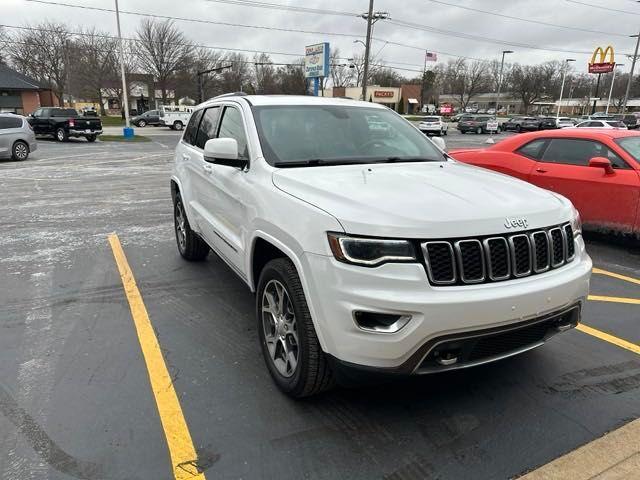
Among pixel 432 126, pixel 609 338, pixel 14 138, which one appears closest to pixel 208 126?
pixel 609 338

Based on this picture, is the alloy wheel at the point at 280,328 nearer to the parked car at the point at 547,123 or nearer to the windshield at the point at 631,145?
the windshield at the point at 631,145

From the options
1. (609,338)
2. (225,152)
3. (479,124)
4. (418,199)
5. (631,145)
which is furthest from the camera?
(479,124)

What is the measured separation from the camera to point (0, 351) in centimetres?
367

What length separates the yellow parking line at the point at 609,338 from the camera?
384 cm

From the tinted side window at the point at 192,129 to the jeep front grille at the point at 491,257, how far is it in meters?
3.75

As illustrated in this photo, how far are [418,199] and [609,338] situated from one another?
2.43 metres

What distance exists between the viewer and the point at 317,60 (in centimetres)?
3884

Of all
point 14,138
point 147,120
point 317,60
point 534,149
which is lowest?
point 147,120

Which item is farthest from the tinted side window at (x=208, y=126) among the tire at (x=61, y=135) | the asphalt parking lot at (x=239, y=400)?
the tire at (x=61, y=135)

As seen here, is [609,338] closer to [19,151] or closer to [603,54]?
[19,151]

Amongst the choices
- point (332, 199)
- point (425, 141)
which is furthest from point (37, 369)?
point (425, 141)

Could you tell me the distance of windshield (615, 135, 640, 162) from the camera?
6305mm

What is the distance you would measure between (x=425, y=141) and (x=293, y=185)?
182cm

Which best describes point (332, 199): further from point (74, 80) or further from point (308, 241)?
point (74, 80)
